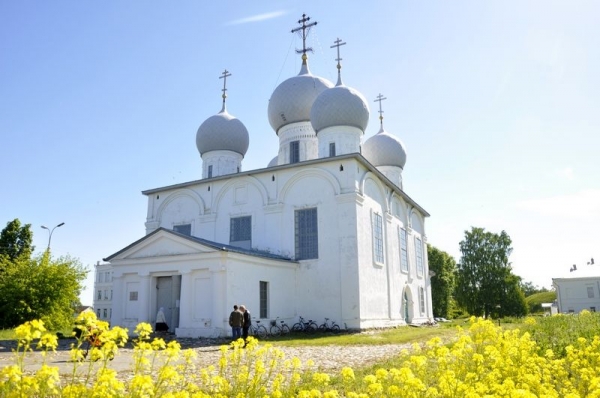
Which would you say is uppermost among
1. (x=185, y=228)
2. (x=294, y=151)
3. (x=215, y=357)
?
(x=294, y=151)

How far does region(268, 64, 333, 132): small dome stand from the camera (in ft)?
91.2

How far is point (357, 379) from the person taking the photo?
7.80 metres

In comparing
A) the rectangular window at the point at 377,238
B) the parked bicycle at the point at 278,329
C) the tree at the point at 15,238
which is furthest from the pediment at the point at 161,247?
the tree at the point at 15,238

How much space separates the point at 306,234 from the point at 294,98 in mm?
9367

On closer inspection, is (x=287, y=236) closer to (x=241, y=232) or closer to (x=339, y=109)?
(x=241, y=232)

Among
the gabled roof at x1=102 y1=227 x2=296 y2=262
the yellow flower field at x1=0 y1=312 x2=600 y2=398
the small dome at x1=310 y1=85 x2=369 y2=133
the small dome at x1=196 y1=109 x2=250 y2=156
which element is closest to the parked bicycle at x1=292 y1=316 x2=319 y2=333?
the gabled roof at x1=102 y1=227 x2=296 y2=262

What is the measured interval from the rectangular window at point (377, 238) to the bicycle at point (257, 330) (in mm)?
6475

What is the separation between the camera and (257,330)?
1883 centimetres

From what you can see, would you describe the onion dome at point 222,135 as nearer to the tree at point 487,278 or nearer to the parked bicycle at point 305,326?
the parked bicycle at point 305,326

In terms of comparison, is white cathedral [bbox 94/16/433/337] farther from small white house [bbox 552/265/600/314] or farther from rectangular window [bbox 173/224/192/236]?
small white house [bbox 552/265/600/314]

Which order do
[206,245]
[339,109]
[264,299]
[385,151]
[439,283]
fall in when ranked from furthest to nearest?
[439,283] < [385,151] < [339,109] < [264,299] < [206,245]


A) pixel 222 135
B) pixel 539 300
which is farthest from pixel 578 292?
pixel 222 135

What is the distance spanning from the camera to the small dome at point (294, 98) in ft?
91.2

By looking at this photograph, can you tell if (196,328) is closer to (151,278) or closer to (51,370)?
(151,278)
